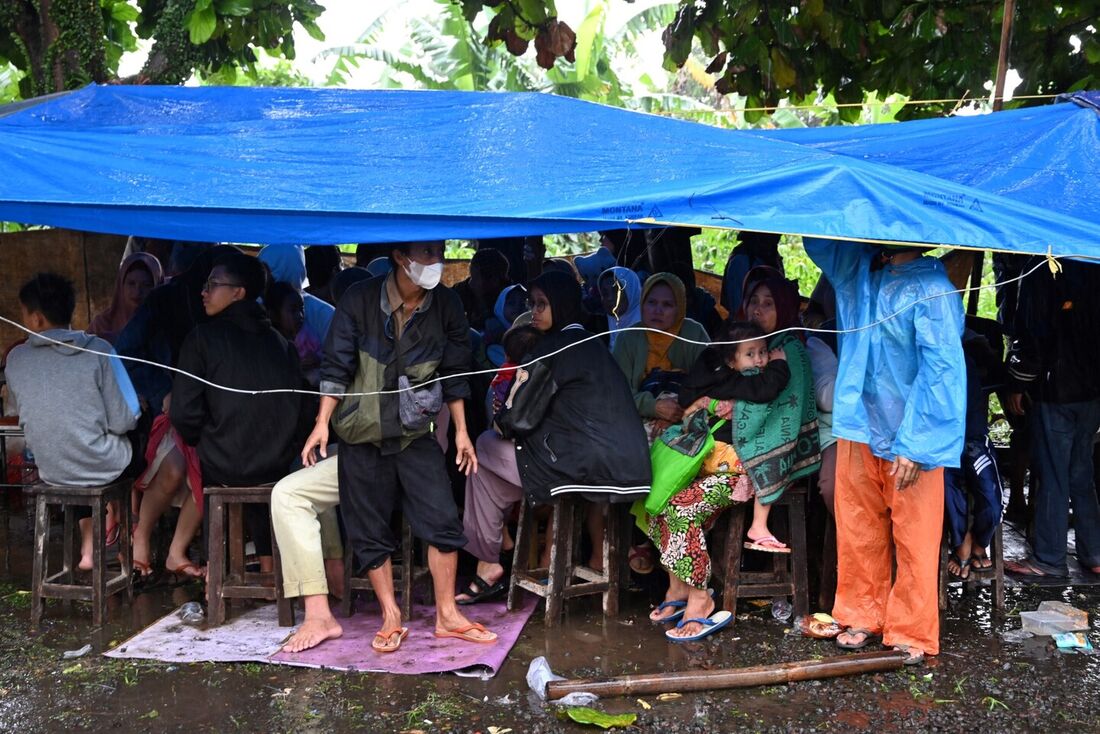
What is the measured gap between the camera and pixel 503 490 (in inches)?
193

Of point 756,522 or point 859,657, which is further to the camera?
point 756,522

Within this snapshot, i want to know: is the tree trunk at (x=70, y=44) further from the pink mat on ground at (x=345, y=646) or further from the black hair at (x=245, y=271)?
the pink mat on ground at (x=345, y=646)

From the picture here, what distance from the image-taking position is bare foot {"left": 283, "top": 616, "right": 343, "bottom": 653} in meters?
4.35

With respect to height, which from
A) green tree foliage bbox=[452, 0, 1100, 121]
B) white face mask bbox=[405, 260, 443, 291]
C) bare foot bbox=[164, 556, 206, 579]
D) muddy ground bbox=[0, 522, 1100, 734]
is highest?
green tree foliage bbox=[452, 0, 1100, 121]

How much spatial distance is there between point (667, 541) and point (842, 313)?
1.21m

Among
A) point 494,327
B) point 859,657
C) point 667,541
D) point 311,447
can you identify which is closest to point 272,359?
point 311,447

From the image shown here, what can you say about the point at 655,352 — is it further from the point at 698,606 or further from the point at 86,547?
the point at 86,547

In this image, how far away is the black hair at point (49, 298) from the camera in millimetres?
4684

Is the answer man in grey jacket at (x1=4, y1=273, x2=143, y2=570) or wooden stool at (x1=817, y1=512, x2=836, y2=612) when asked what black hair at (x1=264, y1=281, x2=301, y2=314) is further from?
wooden stool at (x1=817, y1=512, x2=836, y2=612)

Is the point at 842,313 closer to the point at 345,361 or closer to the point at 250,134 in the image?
the point at 345,361

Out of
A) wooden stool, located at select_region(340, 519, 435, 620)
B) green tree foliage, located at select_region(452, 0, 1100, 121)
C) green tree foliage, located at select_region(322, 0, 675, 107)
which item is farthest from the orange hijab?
green tree foliage, located at select_region(322, 0, 675, 107)

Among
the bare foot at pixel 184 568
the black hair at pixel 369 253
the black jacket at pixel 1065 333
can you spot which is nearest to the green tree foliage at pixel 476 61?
the black hair at pixel 369 253

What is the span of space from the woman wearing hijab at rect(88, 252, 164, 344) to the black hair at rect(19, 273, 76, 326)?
117 cm

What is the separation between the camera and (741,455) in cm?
455
